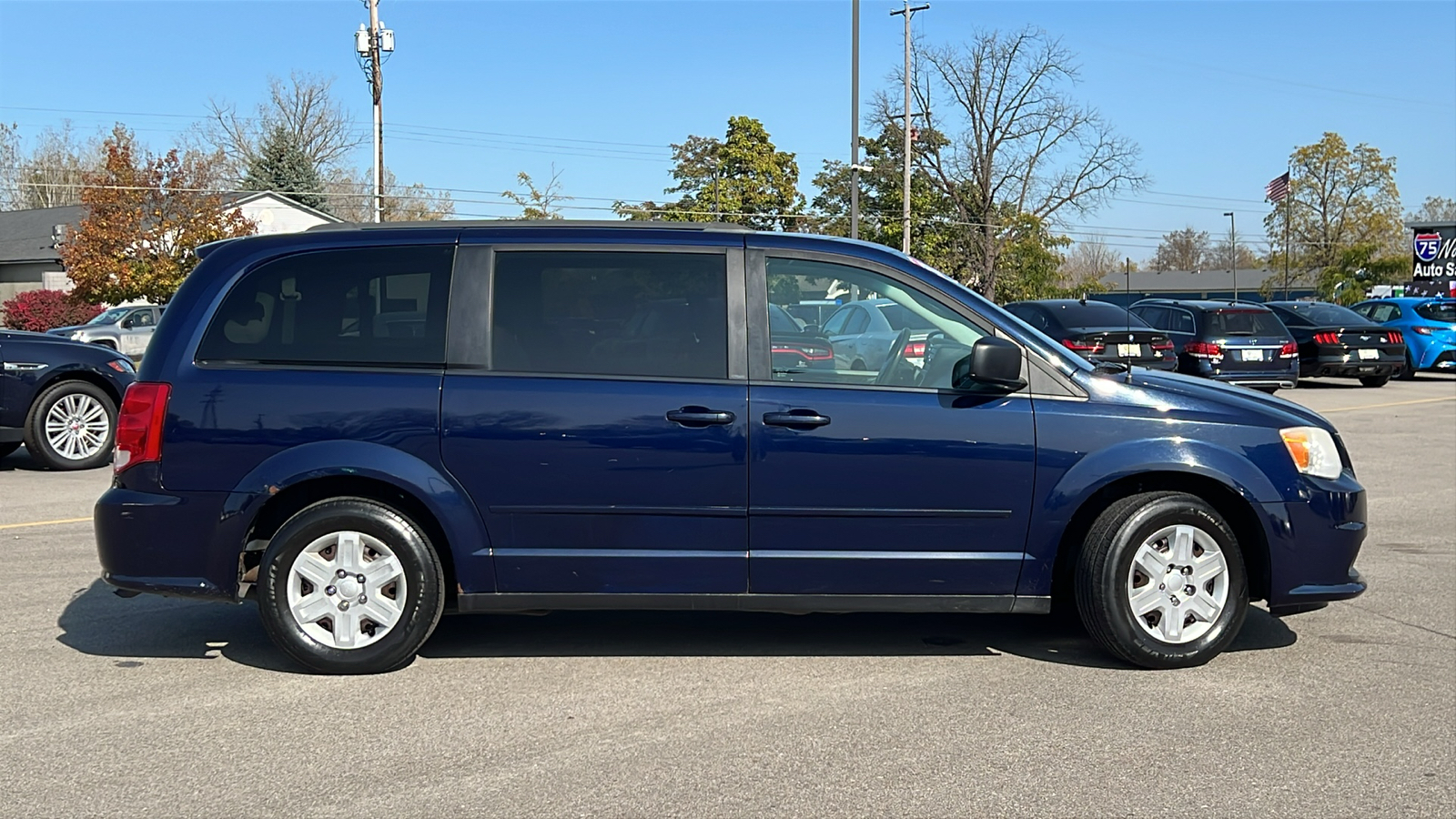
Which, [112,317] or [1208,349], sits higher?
[112,317]

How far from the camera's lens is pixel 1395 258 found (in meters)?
65.8

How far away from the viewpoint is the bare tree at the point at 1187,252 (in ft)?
449

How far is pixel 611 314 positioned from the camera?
5.30 metres

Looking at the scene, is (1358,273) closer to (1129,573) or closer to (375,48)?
(375,48)

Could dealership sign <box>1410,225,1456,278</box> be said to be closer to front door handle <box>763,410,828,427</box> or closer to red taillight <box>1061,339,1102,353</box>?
red taillight <box>1061,339,1102,353</box>

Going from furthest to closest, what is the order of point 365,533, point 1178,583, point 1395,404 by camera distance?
point 1395,404, point 1178,583, point 365,533

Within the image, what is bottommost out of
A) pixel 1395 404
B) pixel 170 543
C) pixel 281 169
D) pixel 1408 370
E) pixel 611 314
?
pixel 170 543

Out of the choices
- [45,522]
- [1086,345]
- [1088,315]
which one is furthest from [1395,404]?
[45,522]

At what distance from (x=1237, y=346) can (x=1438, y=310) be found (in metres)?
9.12

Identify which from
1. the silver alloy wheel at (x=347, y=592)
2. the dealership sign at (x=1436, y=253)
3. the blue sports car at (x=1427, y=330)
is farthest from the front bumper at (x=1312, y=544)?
the dealership sign at (x=1436, y=253)

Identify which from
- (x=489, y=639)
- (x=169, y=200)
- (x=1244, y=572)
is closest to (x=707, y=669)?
(x=489, y=639)

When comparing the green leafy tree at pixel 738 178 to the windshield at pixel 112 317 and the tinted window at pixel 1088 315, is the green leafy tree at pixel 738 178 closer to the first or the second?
the windshield at pixel 112 317

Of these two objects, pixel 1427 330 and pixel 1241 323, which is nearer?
pixel 1241 323

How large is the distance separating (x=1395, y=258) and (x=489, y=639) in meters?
70.1
